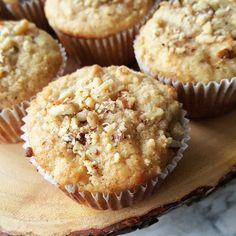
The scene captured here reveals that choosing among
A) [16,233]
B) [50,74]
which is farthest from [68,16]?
[16,233]

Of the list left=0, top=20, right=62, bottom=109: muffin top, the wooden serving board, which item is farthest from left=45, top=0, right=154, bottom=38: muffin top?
the wooden serving board

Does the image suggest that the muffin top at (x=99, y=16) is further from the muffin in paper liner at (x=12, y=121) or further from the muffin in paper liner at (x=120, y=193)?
the muffin in paper liner at (x=120, y=193)

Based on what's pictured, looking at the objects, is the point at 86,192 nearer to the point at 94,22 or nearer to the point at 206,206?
the point at 206,206

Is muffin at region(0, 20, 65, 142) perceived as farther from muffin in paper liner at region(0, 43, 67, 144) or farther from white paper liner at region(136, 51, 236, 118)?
white paper liner at region(136, 51, 236, 118)

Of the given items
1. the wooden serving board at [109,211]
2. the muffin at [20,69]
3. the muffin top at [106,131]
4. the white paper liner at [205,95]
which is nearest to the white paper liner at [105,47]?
the muffin at [20,69]

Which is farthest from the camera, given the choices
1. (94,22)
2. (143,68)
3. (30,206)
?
(94,22)
